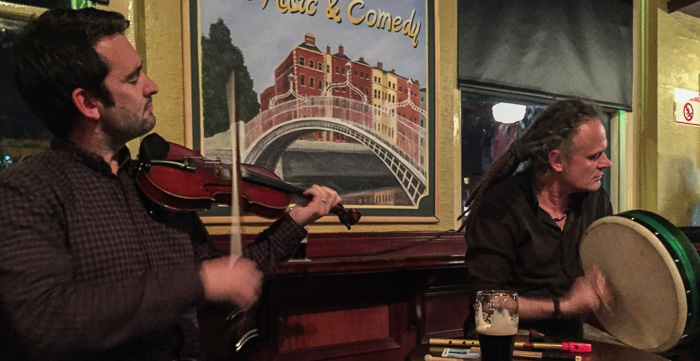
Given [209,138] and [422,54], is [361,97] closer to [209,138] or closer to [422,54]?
[422,54]

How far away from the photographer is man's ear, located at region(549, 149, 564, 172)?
6.48 ft

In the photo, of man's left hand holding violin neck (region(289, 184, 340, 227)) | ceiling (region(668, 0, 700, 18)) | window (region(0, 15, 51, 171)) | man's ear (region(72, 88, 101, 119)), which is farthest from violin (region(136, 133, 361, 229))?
ceiling (region(668, 0, 700, 18))

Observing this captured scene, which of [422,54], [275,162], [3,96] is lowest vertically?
[275,162]

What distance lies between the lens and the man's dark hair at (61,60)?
1.20 metres

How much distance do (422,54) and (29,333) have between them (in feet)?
7.59

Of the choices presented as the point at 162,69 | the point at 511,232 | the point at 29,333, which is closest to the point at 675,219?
the point at 511,232

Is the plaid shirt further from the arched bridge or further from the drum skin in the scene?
the drum skin

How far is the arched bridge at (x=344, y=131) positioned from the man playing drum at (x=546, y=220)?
0.66 m

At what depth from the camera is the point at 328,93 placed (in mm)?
2514

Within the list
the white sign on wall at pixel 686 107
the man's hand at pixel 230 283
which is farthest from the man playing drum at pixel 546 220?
Answer: the white sign on wall at pixel 686 107

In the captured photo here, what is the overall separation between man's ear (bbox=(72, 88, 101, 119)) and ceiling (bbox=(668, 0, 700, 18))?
407cm

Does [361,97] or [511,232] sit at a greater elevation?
[361,97]

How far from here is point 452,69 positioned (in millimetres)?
2900

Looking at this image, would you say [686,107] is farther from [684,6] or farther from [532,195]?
[532,195]
